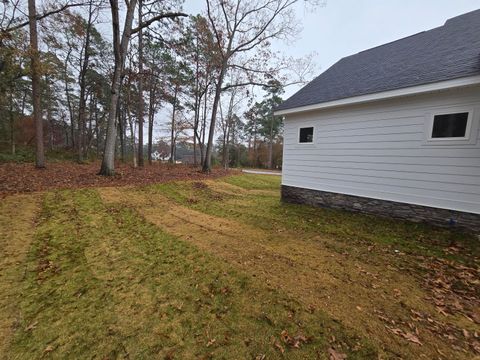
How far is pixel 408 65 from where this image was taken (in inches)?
211

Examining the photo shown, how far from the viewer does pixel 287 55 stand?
12.5 m

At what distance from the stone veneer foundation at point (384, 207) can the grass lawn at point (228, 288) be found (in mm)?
263

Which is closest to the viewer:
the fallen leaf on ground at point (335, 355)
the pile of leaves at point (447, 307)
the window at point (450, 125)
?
the fallen leaf on ground at point (335, 355)

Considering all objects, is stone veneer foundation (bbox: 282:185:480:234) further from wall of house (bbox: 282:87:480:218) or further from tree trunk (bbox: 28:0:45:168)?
tree trunk (bbox: 28:0:45:168)

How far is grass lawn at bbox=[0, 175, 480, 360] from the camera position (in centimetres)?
185

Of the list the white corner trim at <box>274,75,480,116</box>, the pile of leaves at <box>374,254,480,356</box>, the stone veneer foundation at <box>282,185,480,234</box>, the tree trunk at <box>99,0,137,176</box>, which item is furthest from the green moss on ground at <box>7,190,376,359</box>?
the tree trunk at <box>99,0,137,176</box>

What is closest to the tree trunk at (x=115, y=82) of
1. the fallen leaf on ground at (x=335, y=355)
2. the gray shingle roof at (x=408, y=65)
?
the gray shingle roof at (x=408, y=65)

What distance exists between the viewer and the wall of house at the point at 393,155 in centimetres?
416

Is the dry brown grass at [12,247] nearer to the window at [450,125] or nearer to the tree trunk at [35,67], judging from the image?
the tree trunk at [35,67]

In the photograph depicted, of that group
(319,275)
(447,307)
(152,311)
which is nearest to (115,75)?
(152,311)

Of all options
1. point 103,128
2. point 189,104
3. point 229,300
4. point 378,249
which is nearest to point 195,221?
point 229,300

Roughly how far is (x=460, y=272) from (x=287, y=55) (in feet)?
42.6

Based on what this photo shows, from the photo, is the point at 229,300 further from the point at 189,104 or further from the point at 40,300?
the point at 189,104

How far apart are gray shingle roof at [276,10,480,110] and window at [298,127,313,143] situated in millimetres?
Answer: 824
